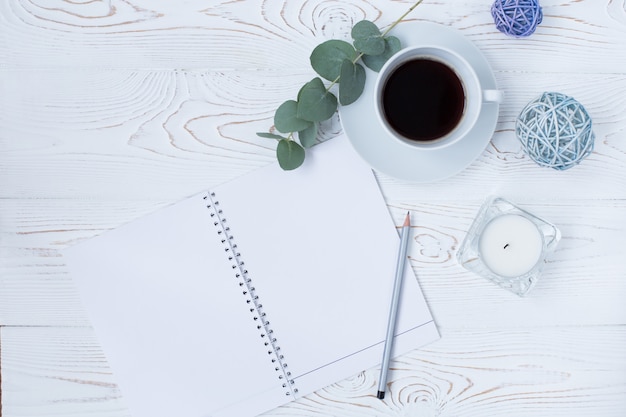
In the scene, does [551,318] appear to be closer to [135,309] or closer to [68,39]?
[135,309]

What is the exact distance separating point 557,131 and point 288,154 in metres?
0.29

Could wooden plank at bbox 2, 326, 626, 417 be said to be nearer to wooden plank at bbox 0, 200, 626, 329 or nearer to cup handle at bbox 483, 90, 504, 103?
wooden plank at bbox 0, 200, 626, 329

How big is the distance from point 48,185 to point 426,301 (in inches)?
19.1

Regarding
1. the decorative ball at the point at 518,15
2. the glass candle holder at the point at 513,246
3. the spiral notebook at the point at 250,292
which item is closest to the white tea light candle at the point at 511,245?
the glass candle holder at the point at 513,246

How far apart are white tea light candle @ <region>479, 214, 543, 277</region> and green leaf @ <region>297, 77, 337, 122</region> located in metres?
0.23

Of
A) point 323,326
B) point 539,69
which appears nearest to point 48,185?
point 323,326

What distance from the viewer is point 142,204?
0.73 m

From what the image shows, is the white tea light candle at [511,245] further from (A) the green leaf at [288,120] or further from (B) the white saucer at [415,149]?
(A) the green leaf at [288,120]

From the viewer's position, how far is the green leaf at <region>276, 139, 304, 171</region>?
2.25ft

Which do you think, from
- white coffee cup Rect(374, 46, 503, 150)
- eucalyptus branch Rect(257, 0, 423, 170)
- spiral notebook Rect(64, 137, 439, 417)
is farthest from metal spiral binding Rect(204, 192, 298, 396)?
white coffee cup Rect(374, 46, 503, 150)

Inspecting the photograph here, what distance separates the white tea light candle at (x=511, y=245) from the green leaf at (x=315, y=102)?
0.75ft

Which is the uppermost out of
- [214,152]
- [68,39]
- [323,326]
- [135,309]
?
[68,39]

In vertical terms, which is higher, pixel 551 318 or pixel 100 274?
pixel 100 274

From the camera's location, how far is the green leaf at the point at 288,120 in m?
0.67
